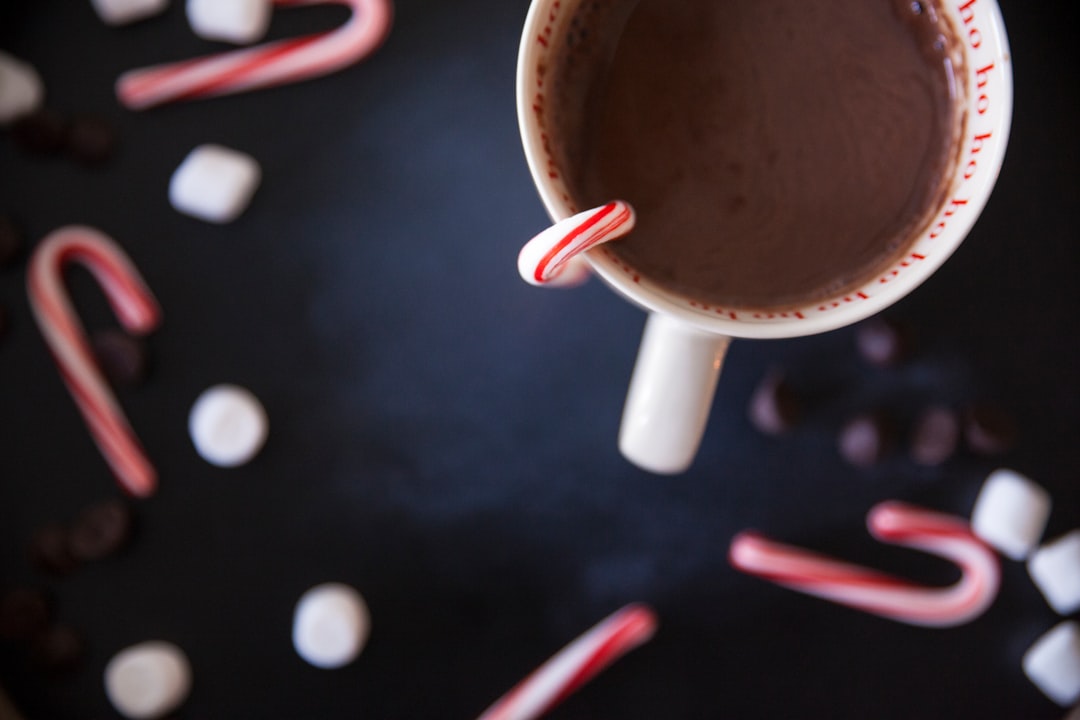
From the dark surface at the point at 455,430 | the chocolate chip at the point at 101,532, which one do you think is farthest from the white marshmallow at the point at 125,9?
the chocolate chip at the point at 101,532

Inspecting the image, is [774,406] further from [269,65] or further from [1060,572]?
[269,65]

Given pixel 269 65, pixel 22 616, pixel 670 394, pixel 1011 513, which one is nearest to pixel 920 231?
pixel 670 394

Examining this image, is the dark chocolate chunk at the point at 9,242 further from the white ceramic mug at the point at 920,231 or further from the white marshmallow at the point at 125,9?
the white ceramic mug at the point at 920,231

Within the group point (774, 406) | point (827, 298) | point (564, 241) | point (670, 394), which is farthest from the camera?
point (774, 406)

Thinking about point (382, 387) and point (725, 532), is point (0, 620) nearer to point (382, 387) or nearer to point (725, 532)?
point (382, 387)

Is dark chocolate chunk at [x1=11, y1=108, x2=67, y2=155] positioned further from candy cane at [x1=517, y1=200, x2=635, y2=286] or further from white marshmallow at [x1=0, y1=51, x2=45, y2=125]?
candy cane at [x1=517, y1=200, x2=635, y2=286]

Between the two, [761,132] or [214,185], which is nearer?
[761,132]

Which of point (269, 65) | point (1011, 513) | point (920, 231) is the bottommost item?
point (1011, 513)
